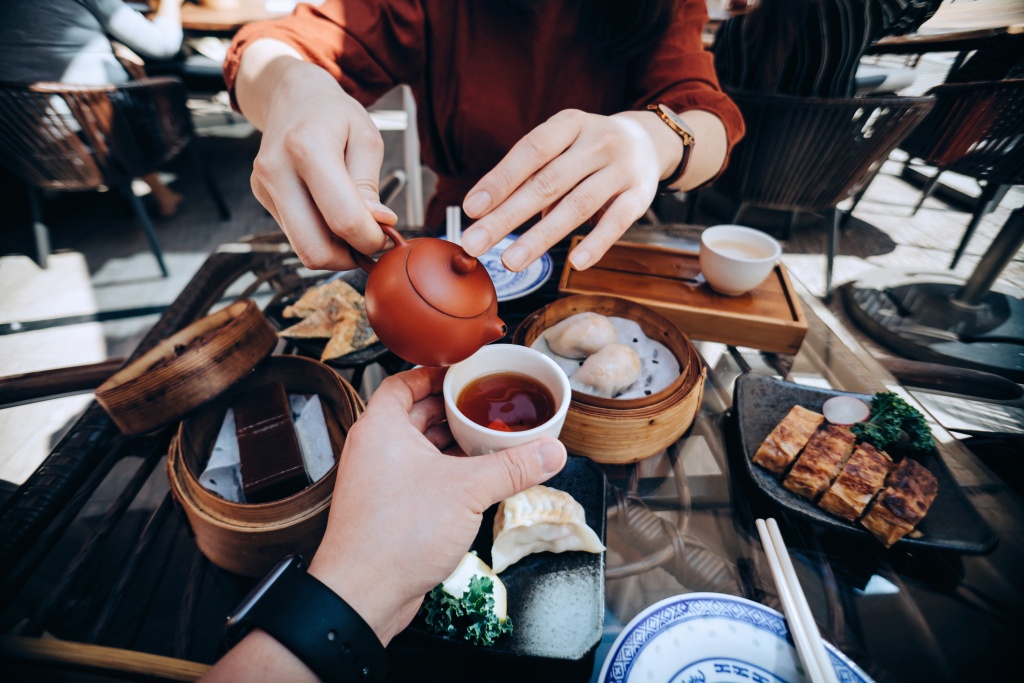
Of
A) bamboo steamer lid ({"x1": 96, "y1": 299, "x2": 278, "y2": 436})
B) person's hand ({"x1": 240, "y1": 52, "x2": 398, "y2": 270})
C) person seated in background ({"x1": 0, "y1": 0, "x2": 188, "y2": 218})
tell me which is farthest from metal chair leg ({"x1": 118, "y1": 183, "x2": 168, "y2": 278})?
person's hand ({"x1": 240, "y1": 52, "x2": 398, "y2": 270})

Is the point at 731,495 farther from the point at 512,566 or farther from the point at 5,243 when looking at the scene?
the point at 5,243

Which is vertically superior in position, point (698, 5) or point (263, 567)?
point (698, 5)

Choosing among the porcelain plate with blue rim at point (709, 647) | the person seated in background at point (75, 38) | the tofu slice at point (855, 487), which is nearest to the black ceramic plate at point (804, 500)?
the tofu slice at point (855, 487)

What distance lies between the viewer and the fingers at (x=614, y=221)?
4.04ft

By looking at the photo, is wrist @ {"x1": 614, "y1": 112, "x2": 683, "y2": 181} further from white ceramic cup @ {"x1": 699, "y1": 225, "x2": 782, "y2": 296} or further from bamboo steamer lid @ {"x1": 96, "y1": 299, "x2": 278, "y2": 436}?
bamboo steamer lid @ {"x1": 96, "y1": 299, "x2": 278, "y2": 436}

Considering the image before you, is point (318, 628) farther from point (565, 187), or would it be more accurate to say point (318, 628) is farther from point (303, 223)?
point (565, 187)

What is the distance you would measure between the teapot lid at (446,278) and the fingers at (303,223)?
0.24 m

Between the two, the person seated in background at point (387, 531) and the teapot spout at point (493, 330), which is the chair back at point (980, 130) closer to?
the teapot spout at point (493, 330)

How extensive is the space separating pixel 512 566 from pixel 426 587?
26 cm

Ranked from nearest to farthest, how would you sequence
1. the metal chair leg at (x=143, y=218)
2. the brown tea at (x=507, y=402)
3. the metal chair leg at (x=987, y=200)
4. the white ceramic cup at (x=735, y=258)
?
the brown tea at (x=507, y=402)
the white ceramic cup at (x=735, y=258)
the metal chair leg at (x=987, y=200)
the metal chair leg at (x=143, y=218)

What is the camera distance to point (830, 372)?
164 centimetres

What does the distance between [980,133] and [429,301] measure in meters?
3.49

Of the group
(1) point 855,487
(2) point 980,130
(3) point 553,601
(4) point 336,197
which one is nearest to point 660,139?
(4) point 336,197

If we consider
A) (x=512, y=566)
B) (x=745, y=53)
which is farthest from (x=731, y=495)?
(x=745, y=53)
